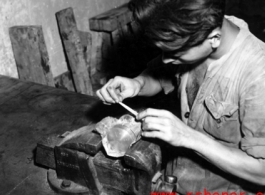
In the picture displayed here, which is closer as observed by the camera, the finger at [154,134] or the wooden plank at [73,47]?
the finger at [154,134]

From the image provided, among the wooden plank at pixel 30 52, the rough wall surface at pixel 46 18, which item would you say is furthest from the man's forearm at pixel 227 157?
the rough wall surface at pixel 46 18

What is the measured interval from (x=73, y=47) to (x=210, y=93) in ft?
8.82

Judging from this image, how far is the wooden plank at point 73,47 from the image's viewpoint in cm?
378

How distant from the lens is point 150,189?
1.37 metres

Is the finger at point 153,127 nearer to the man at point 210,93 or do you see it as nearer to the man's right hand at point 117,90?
the man at point 210,93

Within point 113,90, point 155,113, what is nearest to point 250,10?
point 113,90

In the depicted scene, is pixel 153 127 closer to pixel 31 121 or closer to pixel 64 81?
pixel 31 121

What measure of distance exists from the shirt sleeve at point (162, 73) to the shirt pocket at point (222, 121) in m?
0.54

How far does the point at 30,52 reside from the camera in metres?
3.07

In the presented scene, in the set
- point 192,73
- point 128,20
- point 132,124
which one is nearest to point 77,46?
point 128,20

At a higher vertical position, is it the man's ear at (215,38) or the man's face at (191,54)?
the man's ear at (215,38)

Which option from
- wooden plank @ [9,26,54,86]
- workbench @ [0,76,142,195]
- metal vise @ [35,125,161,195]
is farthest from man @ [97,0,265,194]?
wooden plank @ [9,26,54,86]

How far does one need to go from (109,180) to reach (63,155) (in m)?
0.27

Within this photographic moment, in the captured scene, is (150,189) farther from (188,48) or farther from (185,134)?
(188,48)
